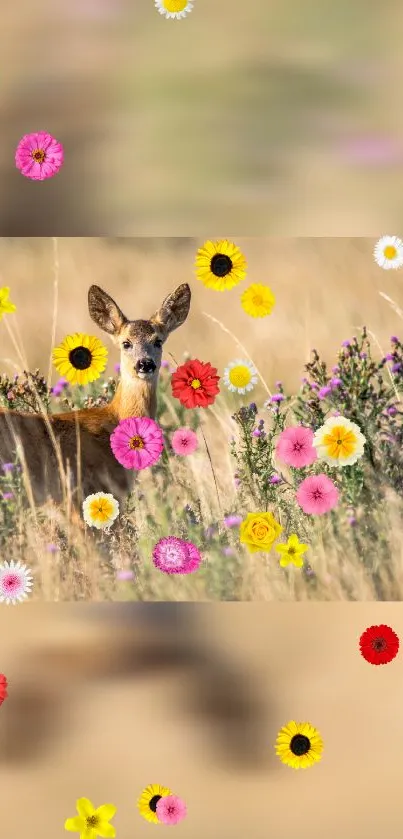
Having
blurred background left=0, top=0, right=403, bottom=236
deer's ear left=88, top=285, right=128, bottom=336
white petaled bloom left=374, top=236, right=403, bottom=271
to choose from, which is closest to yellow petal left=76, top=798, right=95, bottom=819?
deer's ear left=88, top=285, right=128, bottom=336

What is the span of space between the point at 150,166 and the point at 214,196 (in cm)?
25

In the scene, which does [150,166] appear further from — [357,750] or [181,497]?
[357,750]

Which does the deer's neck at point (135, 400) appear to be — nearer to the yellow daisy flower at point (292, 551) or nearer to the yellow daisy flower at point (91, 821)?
the yellow daisy flower at point (292, 551)

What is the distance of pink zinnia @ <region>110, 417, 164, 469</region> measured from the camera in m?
4.25

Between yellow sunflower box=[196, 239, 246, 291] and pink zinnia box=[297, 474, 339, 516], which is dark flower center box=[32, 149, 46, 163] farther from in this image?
pink zinnia box=[297, 474, 339, 516]

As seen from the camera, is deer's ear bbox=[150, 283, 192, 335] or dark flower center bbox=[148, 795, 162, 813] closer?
dark flower center bbox=[148, 795, 162, 813]

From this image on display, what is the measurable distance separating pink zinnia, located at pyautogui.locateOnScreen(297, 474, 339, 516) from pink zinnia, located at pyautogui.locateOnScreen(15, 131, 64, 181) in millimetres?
1403

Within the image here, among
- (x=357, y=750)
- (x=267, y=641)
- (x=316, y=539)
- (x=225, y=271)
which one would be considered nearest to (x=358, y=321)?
(x=225, y=271)

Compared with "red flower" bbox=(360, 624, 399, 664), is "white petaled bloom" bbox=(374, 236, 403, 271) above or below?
above

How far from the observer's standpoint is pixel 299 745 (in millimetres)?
4082

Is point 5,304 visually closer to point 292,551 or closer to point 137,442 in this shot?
point 137,442

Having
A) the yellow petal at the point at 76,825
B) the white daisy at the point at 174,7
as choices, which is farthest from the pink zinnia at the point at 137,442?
the white daisy at the point at 174,7

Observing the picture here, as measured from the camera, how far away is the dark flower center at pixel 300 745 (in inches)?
160

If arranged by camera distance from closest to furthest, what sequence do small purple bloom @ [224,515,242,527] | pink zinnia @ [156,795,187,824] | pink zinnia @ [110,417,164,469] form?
1. pink zinnia @ [156,795,187,824]
2. small purple bloom @ [224,515,242,527]
3. pink zinnia @ [110,417,164,469]
